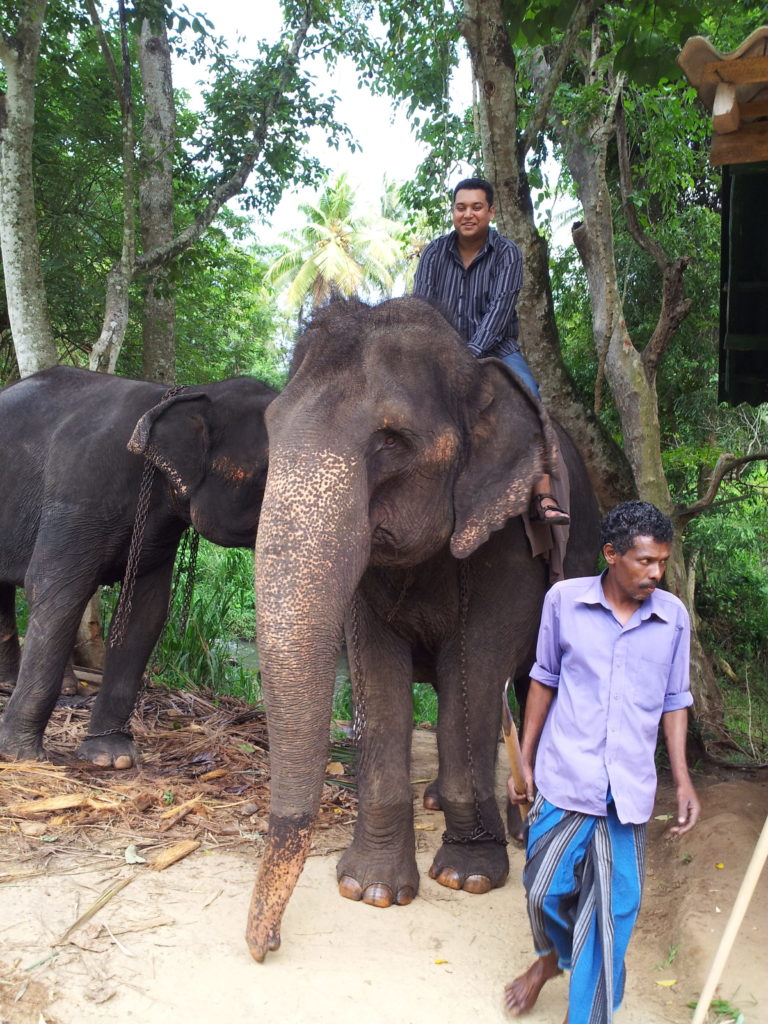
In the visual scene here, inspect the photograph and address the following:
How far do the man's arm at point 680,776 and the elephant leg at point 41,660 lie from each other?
3261 millimetres

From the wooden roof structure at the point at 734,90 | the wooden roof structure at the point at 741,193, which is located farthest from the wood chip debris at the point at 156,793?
the wooden roof structure at the point at 734,90

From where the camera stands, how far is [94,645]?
7719mm

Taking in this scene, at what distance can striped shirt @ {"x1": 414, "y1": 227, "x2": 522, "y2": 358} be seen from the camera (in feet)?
13.9

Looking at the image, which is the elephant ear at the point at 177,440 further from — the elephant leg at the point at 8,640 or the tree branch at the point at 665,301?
the tree branch at the point at 665,301

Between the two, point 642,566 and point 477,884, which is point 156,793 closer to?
point 477,884

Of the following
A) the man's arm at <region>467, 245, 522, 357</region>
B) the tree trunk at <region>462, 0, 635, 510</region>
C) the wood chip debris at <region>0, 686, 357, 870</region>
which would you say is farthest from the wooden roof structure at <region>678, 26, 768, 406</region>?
the wood chip debris at <region>0, 686, 357, 870</region>

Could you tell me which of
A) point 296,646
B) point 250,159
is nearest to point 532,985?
point 296,646

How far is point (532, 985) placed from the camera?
307cm

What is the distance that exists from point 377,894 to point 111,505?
8.11ft

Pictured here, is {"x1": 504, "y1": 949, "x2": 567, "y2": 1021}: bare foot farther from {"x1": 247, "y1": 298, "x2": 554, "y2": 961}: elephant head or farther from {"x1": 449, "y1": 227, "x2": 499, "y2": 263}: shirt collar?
{"x1": 449, "y1": 227, "x2": 499, "y2": 263}: shirt collar

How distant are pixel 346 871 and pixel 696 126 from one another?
8024 mm

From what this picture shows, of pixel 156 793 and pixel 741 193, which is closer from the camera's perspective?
pixel 741 193

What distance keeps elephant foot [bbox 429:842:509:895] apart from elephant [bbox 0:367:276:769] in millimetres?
1880

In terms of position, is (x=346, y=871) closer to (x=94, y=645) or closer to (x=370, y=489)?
(x=370, y=489)
